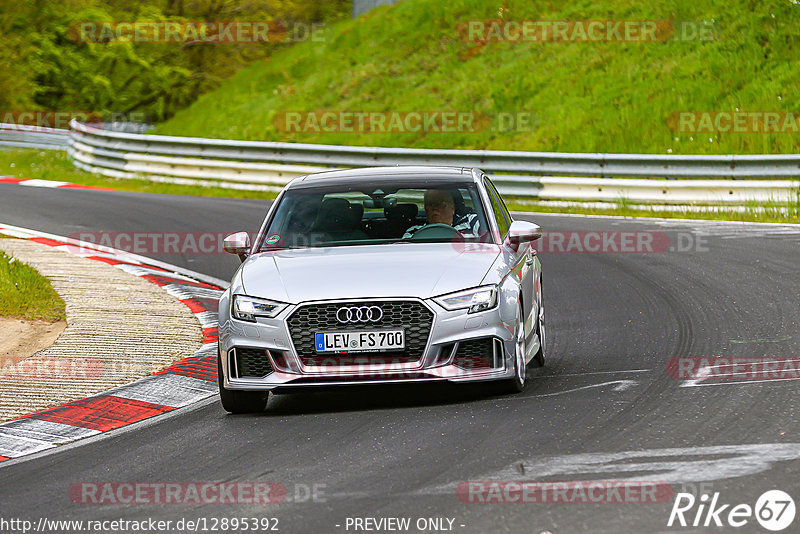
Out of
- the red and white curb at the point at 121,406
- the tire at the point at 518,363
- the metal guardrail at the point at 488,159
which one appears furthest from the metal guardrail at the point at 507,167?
the tire at the point at 518,363

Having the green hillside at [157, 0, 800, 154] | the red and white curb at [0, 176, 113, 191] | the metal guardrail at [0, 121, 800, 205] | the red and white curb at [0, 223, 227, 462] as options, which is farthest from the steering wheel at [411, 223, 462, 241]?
the red and white curb at [0, 176, 113, 191]

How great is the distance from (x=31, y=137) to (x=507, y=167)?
1712cm

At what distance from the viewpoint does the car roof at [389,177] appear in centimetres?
915

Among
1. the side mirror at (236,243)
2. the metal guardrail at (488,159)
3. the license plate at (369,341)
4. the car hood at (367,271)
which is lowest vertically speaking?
the license plate at (369,341)

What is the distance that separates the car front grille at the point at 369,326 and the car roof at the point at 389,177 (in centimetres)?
170

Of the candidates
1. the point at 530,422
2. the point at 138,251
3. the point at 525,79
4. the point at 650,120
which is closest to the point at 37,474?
the point at 530,422

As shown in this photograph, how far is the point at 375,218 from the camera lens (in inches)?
352

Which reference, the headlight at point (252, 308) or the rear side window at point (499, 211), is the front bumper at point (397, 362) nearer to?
the headlight at point (252, 308)

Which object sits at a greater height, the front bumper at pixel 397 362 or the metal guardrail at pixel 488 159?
the metal guardrail at pixel 488 159

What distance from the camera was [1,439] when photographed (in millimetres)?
7688

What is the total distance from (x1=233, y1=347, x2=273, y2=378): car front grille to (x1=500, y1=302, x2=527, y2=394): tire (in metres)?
1.54

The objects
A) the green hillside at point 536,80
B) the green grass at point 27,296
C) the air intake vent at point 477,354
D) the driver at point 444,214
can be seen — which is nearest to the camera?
the air intake vent at point 477,354

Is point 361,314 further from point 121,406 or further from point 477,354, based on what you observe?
point 121,406

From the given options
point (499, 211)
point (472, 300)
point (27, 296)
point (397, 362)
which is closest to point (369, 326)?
point (397, 362)
